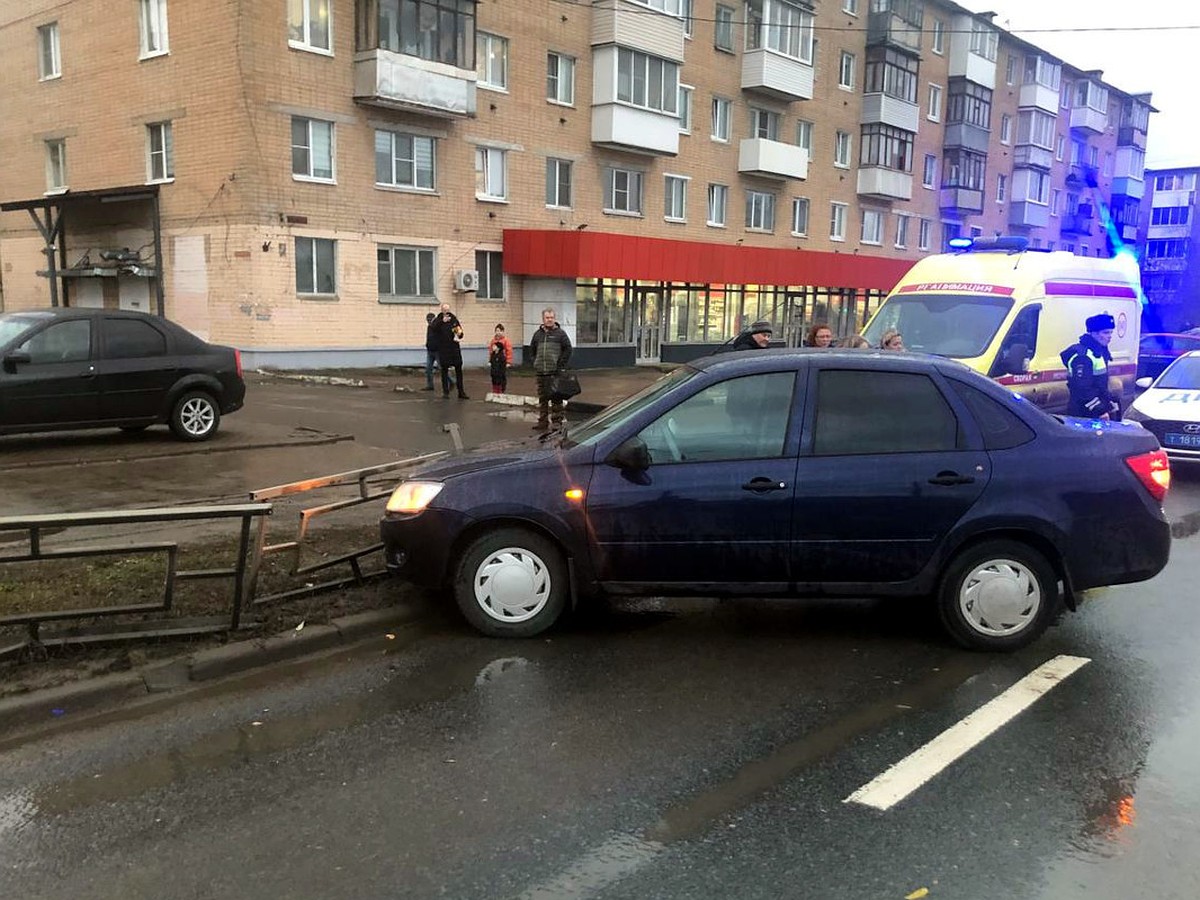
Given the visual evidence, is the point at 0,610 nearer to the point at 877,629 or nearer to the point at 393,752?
the point at 393,752

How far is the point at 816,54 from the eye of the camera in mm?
37531

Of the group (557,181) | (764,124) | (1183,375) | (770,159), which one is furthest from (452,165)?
(1183,375)

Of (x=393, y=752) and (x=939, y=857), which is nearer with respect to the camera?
(x=939, y=857)

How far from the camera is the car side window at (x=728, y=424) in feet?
16.6

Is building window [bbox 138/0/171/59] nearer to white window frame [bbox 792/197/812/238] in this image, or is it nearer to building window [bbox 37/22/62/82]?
building window [bbox 37/22/62/82]

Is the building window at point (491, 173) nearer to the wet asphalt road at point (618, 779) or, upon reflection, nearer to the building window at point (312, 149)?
the building window at point (312, 149)

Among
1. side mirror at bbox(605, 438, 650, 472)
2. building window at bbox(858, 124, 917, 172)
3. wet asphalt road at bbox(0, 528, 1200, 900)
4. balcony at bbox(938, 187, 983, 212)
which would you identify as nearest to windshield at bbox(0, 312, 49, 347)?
wet asphalt road at bbox(0, 528, 1200, 900)

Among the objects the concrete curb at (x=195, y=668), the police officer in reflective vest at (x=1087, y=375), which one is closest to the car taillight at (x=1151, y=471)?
the concrete curb at (x=195, y=668)

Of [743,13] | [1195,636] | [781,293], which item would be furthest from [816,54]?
[1195,636]

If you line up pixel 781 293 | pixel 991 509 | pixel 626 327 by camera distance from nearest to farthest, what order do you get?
pixel 991 509 < pixel 626 327 < pixel 781 293

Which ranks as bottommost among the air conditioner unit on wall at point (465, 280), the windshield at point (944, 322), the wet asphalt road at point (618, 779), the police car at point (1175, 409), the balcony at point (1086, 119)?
the wet asphalt road at point (618, 779)

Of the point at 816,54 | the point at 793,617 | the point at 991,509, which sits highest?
the point at 816,54

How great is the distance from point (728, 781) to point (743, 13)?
3475 cm

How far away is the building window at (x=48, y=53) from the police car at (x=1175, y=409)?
28.7 meters
